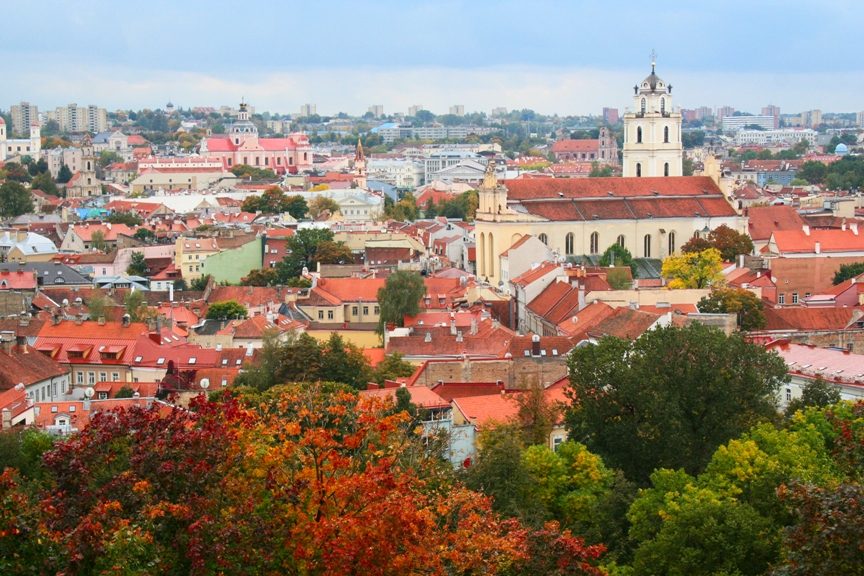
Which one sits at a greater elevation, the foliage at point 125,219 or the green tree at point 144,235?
the foliage at point 125,219

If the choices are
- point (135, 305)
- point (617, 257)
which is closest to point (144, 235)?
point (617, 257)

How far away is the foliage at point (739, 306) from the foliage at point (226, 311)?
14.8 metres

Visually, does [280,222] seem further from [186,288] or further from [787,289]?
[787,289]

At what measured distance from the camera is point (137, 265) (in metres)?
70.3

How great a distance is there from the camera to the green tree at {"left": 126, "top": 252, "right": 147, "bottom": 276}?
229 feet

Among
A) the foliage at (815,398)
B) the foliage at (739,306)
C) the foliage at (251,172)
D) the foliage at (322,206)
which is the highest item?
the foliage at (251,172)

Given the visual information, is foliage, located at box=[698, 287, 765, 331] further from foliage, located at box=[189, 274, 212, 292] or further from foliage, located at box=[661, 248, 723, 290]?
foliage, located at box=[189, 274, 212, 292]

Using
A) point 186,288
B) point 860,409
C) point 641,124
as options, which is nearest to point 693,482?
point 860,409

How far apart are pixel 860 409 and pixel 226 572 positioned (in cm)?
983

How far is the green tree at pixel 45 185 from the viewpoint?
458 ft

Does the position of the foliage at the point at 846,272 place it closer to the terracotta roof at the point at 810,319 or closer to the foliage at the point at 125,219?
the terracotta roof at the point at 810,319

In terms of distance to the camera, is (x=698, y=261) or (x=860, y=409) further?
(x=698, y=261)

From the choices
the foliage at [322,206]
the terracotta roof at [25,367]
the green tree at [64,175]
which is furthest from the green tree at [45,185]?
the terracotta roof at [25,367]

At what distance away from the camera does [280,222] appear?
88.1 meters
